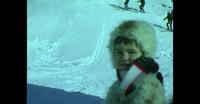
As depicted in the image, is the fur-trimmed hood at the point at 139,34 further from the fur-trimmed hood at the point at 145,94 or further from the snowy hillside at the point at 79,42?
the fur-trimmed hood at the point at 145,94

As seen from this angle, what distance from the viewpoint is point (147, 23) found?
6.89 ft

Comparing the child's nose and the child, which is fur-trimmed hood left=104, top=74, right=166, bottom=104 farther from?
the child's nose

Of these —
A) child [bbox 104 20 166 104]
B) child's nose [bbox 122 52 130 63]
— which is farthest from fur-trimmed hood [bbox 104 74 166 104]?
child's nose [bbox 122 52 130 63]

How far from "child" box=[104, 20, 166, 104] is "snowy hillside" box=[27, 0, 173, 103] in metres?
0.03

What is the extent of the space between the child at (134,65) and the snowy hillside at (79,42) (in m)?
0.03

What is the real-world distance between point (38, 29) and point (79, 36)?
0.71 feet

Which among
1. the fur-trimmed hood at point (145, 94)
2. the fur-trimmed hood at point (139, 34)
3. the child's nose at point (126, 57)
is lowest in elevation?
the fur-trimmed hood at point (145, 94)

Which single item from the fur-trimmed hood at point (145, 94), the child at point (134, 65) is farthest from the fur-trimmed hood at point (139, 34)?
the fur-trimmed hood at point (145, 94)

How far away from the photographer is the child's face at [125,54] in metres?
2.07

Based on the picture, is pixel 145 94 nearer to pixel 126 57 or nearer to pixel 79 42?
pixel 126 57

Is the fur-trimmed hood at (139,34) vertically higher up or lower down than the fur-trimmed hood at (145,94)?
higher up

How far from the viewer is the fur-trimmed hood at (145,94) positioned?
2.03 meters
